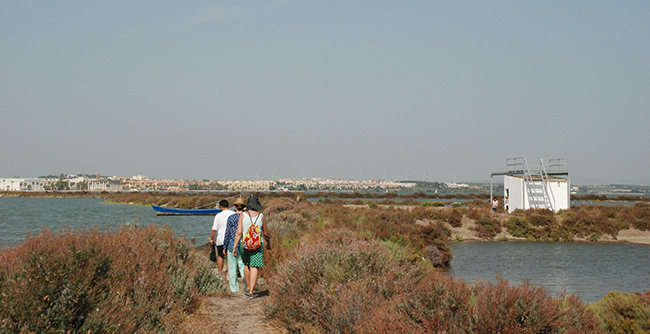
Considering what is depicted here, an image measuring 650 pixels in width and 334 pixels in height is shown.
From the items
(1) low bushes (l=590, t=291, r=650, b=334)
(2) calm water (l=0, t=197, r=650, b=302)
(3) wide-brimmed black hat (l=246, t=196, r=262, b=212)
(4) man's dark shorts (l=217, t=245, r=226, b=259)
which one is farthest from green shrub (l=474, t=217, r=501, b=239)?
(3) wide-brimmed black hat (l=246, t=196, r=262, b=212)

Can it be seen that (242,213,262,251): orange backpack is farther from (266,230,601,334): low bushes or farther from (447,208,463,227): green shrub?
(447,208,463,227): green shrub

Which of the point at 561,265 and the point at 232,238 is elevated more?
the point at 232,238

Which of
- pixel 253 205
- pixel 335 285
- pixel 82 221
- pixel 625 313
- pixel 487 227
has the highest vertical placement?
pixel 253 205

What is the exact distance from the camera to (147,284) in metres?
5.98

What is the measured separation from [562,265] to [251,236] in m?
15.2

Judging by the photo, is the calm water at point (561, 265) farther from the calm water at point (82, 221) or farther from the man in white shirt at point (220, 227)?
the calm water at point (82, 221)

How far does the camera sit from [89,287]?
4.81 meters

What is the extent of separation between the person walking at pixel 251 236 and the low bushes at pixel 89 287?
1.67 metres

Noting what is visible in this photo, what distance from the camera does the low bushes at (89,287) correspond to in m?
4.23

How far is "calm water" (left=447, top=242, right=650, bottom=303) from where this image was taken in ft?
50.0

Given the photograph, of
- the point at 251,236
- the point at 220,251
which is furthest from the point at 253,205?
the point at 220,251

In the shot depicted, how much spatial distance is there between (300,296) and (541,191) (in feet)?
110

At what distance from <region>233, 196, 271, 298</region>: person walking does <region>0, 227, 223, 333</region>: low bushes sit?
1666 mm

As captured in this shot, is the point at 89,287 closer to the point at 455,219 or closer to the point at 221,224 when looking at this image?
the point at 221,224
